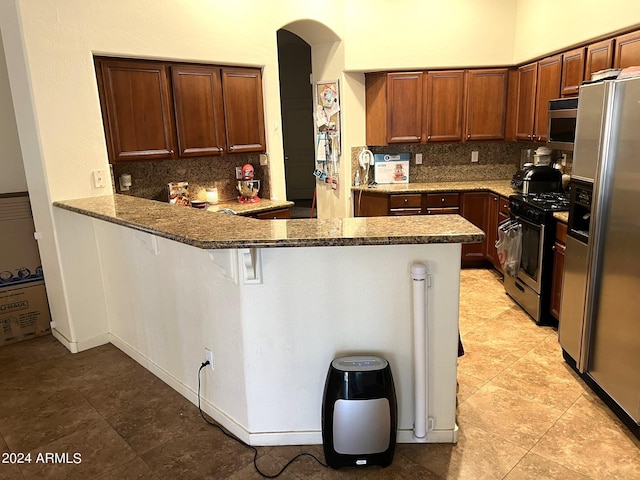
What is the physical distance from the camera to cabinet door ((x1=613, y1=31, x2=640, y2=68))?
3137 mm

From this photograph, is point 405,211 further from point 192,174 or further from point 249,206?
point 192,174

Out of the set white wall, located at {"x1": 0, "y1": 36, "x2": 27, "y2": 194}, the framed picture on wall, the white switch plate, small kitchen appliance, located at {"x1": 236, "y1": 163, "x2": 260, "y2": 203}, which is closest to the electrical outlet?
the white switch plate

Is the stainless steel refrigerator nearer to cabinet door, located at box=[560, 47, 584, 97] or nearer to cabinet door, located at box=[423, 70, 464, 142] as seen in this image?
cabinet door, located at box=[560, 47, 584, 97]

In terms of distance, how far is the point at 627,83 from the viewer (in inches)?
91.8

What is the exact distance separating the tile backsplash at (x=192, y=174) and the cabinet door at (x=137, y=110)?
0.91 feet

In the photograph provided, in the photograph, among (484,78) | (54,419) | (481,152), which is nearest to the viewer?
(54,419)

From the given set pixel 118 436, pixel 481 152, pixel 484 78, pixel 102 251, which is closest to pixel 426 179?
pixel 481 152

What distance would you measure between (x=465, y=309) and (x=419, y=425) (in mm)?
1970

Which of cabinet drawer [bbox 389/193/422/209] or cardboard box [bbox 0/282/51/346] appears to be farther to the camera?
cabinet drawer [bbox 389/193/422/209]

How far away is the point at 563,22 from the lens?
3.98 metres

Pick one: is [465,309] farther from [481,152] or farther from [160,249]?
[160,249]

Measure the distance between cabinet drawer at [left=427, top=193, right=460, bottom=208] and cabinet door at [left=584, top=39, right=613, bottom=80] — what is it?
161 centimetres

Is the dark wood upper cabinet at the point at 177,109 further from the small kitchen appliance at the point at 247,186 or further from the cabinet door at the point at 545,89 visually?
the cabinet door at the point at 545,89

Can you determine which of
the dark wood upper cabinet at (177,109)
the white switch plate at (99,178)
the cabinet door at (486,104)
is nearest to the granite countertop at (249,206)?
the dark wood upper cabinet at (177,109)
